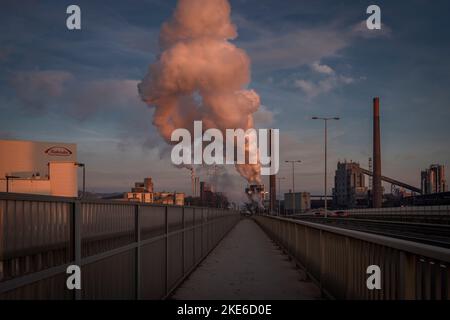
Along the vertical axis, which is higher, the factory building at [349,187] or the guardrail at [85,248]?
the guardrail at [85,248]

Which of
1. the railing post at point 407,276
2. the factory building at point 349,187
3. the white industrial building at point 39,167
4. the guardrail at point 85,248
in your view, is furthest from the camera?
the factory building at point 349,187

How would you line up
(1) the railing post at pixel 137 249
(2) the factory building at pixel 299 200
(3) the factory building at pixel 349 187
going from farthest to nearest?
(3) the factory building at pixel 349 187 < (2) the factory building at pixel 299 200 < (1) the railing post at pixel 137 249

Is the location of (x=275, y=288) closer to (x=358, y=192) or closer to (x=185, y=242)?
(x=185, y=242)

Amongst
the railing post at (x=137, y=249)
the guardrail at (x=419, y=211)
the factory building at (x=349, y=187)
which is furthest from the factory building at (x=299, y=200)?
the railing post at (x=137, y=249)

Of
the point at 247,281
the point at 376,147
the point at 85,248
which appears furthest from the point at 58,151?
the point at 85,248

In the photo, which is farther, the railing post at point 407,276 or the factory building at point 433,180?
the factory building at point 433,180

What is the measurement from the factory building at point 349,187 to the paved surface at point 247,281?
141m

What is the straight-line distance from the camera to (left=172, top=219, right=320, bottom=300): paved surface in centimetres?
971

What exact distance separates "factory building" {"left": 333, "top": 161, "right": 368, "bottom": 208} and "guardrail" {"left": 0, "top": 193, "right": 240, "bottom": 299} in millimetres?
148508

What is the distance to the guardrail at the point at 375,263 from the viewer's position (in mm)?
4023

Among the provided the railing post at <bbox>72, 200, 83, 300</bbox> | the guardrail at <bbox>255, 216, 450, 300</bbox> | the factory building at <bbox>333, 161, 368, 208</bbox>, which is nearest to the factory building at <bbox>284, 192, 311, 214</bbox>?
the factory building at <bbox>333, 161, 368, 208</bbox>

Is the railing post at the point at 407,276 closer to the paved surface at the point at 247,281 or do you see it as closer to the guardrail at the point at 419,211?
the paved surface at the point at 247,281

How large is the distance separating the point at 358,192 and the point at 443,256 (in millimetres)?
158688

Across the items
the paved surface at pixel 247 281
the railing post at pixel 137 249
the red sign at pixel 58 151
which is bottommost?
the paved surface at pixel 247 281
